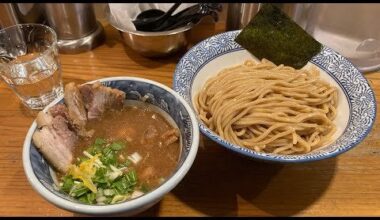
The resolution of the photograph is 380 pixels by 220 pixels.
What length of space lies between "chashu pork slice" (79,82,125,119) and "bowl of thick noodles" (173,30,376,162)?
19 cm

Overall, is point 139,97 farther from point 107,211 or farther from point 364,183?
point 364,183

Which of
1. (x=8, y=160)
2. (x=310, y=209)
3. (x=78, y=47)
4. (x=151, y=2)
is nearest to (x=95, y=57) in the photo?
(x=78, y=47)

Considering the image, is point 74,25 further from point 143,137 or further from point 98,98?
point 143,137

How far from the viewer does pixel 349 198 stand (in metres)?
Answer: 1.00

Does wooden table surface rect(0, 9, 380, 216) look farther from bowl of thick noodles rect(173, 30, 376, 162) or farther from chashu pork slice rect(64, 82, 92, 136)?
chashu pork slice rect(64, 82, 92, 136)

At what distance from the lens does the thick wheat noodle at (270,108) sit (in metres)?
1.05

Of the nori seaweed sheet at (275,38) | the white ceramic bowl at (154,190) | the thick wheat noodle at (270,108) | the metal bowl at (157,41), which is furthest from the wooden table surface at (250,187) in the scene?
the metal bowl at (157,41)

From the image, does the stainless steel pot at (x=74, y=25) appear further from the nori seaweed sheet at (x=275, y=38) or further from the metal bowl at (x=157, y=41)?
the nori seaweed sheet at (x=275, y=38)

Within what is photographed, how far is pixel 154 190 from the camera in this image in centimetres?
73

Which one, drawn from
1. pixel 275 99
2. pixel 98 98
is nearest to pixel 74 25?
pixel 98 98

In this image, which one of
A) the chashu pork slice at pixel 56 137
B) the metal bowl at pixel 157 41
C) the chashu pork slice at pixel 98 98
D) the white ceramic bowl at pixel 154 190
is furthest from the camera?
the metal bowl at pixel 157 41

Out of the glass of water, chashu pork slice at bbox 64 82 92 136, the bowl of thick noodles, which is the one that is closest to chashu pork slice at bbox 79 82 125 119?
chashu pork slice at bbox 64 82 92 136

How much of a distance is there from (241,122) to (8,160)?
0.77 m

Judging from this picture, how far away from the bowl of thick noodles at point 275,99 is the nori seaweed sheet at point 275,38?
0.11ft
